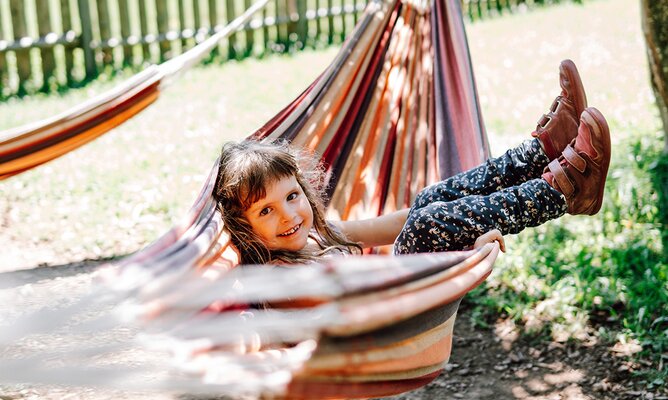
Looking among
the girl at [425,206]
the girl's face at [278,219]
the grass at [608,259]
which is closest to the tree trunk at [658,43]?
the grass at [608,259]

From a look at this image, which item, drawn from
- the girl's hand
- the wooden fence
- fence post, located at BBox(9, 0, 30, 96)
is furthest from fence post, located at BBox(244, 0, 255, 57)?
the girl's hand

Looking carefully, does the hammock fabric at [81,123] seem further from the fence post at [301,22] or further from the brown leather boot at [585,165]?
the fence post at [301,22]

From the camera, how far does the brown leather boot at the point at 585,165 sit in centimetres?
216

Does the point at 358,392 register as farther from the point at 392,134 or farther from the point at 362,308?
the point at 392,134

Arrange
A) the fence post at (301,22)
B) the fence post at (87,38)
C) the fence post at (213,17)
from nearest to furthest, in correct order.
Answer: the fence post at (87,38), the fence post at (213,17), the fence post at (301,22)

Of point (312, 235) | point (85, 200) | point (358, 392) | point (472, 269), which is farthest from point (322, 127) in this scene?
point (85, 200)

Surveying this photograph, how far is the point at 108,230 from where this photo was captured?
12.2 ft

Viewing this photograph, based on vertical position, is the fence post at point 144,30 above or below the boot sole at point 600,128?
below

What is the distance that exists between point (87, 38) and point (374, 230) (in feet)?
14.3

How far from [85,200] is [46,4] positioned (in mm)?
2452

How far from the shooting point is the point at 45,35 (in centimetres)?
600

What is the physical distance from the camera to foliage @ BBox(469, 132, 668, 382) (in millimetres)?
2756

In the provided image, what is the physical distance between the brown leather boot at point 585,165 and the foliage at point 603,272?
667 mm

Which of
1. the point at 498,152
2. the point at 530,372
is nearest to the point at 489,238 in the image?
the point at 530,372
